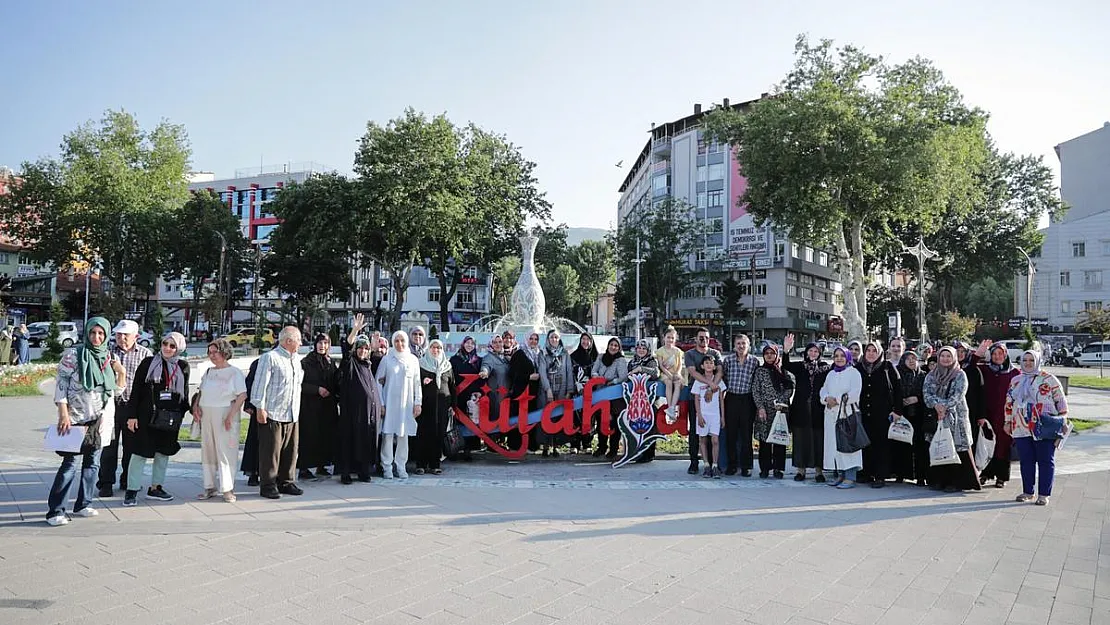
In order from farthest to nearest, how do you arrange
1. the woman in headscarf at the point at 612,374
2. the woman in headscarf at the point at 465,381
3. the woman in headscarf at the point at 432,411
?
the woman in headscarf at the point at 612,374 < the woman in headscarf at the point at 465,381 < the woman in headscarf at the point at 432,411

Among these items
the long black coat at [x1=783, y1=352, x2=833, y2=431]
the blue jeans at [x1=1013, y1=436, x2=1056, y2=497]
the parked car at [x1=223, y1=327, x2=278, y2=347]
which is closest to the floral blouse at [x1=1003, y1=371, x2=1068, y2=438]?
the blue jeans at [x1=1013, y1=436, x2=1056, y2=497]

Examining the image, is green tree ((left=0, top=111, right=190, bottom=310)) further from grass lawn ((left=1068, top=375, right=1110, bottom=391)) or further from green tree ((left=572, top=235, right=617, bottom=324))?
grass lawn ((left=1068, top=375, right=1110, bottom=391))

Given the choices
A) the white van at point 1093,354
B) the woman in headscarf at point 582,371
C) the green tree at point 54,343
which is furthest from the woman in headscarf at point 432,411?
the white van at point 1093,354

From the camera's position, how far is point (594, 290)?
68.3m

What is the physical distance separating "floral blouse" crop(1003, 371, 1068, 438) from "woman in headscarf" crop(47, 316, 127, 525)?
902 cm

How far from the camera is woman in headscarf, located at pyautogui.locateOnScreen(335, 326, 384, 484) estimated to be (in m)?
8.07

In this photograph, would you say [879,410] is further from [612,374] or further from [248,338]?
[248,338]

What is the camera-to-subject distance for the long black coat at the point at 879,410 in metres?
8.39

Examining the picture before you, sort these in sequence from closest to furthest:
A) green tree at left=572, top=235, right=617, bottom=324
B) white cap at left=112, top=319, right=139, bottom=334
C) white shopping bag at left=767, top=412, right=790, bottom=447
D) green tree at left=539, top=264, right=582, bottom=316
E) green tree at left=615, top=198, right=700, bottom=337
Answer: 1. white cap at left=112, top=319, right=139, bottom=334
2. white shopping bag at left=767, top=412, right=790, bottom=447
3. green tree at left=615, top=198, right=700, bottom=337
4. green tree at left=539, top=264, right=582, bottom=316
5. green tree at left=572, top=235, right=617, bottom=324

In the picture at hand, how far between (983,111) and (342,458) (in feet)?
117

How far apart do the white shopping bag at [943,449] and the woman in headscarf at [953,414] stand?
0.07 m

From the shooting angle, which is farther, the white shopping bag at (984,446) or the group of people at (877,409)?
the white shopping bag at (984,446)

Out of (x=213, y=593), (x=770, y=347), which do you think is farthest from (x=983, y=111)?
(x=213, y=593)

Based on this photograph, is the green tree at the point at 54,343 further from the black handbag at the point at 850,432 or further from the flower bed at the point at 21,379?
the black handbag at the point at 850,432
